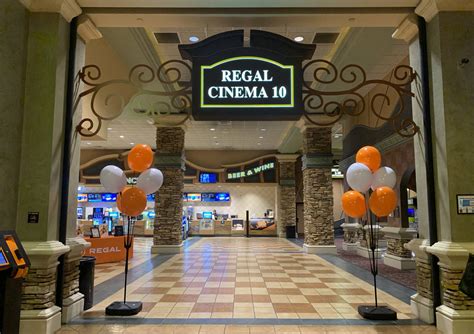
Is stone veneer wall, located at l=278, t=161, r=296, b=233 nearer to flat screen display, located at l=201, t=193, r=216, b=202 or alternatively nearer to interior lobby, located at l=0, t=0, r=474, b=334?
flat screen display, located at l=201, t=193, r=216, b=202

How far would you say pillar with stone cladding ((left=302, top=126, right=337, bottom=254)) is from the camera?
1112 cm

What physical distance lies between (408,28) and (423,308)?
326 centimetres

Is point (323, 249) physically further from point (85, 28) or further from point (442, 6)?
point (85, 28)

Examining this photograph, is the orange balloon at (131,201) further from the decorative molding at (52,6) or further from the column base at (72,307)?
the decorative molding at (52,6)

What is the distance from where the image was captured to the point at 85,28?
4512 mm

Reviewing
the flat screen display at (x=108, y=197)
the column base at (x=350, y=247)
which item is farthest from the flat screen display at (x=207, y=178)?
the column base at (x=350, y=247)

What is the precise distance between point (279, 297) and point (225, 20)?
3861 millimetres

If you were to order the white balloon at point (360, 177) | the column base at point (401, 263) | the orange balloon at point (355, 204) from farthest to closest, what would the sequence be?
the column base at point (401, 263) → the orange balloon at point (355, 204) → the white balloon at point (360, 177)

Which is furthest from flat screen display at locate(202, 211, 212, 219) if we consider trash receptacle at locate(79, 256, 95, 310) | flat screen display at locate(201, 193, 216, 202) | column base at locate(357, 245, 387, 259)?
trash receptacle at locate(79, 256, 95, 310)

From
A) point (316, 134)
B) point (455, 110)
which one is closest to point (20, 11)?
point (455, 110)

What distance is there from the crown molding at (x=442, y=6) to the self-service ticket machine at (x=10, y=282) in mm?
4638

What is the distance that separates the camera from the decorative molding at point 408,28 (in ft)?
14.4

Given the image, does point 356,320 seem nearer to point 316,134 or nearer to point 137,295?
point 137,295

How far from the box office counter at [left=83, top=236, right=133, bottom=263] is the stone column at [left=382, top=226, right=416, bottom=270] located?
6.62m
